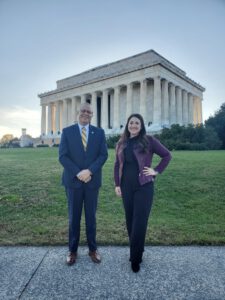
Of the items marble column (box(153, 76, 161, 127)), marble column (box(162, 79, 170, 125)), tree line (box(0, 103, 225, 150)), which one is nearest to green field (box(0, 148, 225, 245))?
tree line (box(0, 103, 225, 150))

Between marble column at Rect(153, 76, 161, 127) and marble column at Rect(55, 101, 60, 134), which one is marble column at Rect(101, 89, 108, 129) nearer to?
marble column at Rect(153, 76, 161, 127)

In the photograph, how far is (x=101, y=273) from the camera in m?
3.95

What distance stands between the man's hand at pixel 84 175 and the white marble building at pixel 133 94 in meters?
39.6

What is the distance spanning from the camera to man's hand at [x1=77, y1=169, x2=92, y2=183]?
14.4ft

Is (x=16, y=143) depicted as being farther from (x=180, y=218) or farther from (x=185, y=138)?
(x=180, y=218)

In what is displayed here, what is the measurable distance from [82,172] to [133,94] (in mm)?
53923

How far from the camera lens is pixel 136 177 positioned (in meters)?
4.40

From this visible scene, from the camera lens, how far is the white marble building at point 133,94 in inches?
1953

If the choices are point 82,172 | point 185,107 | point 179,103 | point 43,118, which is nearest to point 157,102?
point 179,103

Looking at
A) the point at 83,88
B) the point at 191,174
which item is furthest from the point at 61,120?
the point at 191,174

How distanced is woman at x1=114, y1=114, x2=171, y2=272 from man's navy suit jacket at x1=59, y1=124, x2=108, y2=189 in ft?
1.14

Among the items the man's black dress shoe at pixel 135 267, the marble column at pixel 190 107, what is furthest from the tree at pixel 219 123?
the man's black dress shoe at pixel 135 267

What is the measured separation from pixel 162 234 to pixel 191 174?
22.2ft

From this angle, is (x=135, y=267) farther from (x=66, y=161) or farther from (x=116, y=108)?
(x=116, y=108)
